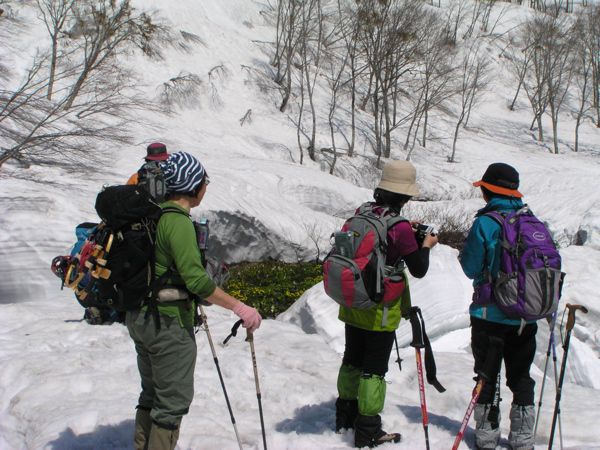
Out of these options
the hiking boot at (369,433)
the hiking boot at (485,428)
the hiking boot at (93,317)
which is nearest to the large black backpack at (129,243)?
the hiking boot at (369,433)

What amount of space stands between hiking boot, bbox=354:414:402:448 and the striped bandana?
1729mm

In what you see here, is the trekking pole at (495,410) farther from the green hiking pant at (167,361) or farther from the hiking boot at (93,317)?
the hiking boot at (93,317)

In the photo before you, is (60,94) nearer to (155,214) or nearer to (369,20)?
(369,20)

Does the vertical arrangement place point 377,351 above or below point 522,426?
above

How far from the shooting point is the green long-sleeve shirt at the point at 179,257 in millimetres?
2674

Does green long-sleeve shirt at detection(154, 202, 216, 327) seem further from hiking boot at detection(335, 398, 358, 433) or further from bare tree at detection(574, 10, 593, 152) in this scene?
bare tree at detection(574, 10, 593, 152)

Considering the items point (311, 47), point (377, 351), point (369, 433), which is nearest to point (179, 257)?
point (377, 351)

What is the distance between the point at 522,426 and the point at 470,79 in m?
36.0

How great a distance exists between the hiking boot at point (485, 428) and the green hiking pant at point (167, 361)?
1.70m

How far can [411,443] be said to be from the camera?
3611 millimetres

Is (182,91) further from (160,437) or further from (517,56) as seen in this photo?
(517,56)

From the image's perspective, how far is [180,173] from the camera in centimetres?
283

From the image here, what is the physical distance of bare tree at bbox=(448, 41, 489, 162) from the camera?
104ft

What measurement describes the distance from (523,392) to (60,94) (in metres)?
18.6
